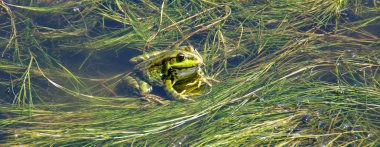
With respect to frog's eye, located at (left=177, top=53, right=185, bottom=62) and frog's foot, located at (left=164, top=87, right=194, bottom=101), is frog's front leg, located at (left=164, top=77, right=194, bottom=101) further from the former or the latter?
frog's eye, located at (left=177, top=53, right=185, bottom=62)

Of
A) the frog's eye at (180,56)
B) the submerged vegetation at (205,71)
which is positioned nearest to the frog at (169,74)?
the frog's eye at (180,56)

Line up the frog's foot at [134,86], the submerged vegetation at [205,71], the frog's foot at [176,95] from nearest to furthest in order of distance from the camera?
the submerged vegetation at [205,71], the frog's foot at [176,95], the frog's foot at [134,86]

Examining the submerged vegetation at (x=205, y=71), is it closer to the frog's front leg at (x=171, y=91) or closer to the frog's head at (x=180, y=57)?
the frog's front leg at (x=171, y=91)

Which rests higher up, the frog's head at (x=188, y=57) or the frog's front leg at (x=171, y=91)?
the frog's head at (x=188, y=57)

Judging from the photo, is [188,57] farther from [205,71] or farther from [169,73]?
[169,73]

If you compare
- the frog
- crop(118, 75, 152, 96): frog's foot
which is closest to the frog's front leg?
the frog

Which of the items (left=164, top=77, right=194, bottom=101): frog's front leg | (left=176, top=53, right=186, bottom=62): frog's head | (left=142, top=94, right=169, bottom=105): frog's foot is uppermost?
(left=176, top=53, right=186, bottom=62): frog's head

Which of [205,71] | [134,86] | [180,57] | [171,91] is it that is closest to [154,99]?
[171,91]
